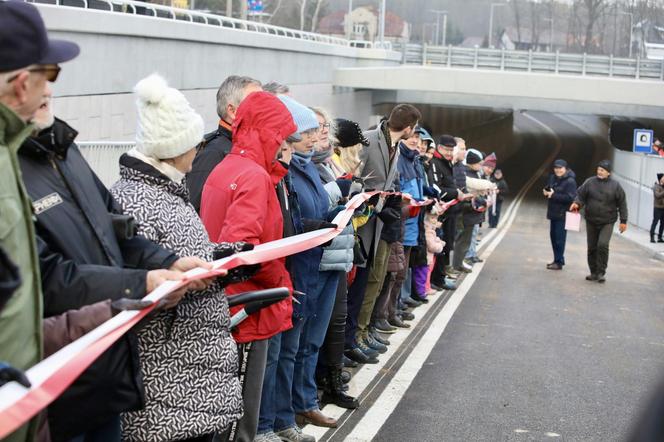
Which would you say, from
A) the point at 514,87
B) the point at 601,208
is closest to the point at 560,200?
the point at 601,208

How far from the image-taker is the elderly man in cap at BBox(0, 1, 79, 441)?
3.37m

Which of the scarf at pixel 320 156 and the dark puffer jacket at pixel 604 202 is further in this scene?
the dark puffer jacket at pixel 604 202

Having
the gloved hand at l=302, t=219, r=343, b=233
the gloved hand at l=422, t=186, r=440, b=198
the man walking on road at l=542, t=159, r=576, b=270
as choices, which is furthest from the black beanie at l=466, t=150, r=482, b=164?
the gloved hand at l=302, t=219, r=343, b=233

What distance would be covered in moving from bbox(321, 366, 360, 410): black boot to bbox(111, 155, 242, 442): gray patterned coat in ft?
12.2

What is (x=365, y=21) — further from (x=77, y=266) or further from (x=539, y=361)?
(x=77, y=266)

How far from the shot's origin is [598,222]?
1966 cm

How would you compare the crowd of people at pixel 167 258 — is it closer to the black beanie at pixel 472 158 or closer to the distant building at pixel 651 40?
the black beanie at pixel 472 158

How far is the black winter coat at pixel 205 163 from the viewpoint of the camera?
6828mm

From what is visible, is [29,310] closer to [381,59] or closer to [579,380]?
[579,380]

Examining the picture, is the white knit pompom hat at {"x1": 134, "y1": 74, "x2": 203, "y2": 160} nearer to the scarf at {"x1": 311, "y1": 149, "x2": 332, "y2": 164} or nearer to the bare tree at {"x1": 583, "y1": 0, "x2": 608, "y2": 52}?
the scarf at {"x1": 311, "y1": 149, "x2": 332, "y2": 164}

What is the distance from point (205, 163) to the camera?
687cm

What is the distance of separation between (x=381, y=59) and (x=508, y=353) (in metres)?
43.1

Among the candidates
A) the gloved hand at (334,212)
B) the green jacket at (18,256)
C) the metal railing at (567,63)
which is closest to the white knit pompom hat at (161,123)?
the green jacket at (18,256)

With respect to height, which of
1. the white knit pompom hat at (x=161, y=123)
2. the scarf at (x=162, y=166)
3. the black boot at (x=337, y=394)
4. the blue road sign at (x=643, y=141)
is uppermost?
the white knit pompom hat at (x=161, y=123)
